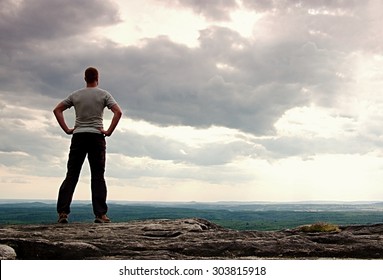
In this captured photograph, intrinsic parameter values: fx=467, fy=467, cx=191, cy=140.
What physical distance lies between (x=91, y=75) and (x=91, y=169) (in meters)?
2.97

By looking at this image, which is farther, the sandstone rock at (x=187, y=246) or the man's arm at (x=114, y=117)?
the man's arm at (x=114, y=117)

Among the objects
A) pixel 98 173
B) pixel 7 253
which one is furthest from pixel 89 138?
pixel 7 253

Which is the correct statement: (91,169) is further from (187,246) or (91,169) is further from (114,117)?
(187,246)

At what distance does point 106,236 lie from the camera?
37.1 feet

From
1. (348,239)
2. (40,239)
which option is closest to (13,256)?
(40,239)

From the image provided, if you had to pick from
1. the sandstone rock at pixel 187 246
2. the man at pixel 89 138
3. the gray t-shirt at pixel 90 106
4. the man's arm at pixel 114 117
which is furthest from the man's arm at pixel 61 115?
the sandstone rock at pixel 187 246

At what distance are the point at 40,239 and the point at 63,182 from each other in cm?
463

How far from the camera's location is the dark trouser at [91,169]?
1441cm

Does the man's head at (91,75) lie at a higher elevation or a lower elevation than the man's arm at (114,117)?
higher

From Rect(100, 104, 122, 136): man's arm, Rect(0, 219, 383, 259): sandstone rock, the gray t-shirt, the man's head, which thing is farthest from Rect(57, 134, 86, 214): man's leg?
Rect(0, 219, 383, 259): sandstone rock

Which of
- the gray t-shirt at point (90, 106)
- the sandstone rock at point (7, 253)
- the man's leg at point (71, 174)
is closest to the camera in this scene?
the sandstone rock at point (7, 253)

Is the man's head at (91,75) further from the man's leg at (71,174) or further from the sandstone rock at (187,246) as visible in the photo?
the sandstone rock at (187,246)

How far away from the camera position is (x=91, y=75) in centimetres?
1473
